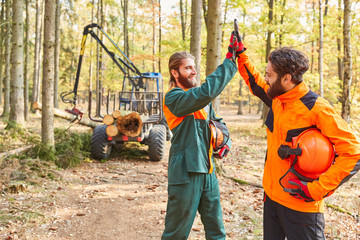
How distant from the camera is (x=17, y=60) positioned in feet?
34.6

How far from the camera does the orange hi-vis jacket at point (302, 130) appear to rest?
1.71m

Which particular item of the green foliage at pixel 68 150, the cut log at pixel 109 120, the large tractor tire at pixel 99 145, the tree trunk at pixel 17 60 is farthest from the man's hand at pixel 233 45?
the tree trunk at pixel 17 60

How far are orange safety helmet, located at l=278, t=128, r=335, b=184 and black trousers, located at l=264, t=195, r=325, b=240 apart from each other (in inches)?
12.3

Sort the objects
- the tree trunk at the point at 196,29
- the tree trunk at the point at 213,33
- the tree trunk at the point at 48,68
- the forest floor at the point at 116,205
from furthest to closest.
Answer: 1. the tree trunk at the point at 196,29
2. the tree trunk at the point at 48,68
3. the tree trunk at the point at 213,33
4. the forest floor at the point at 116,205

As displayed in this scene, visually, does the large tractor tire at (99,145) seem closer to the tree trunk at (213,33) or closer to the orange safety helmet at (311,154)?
the tree trunk at (213,33)

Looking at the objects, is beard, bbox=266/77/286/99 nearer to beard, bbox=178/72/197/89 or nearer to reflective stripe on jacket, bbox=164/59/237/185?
Result: reflective stripe on jacket, bbox=164/59/237/185

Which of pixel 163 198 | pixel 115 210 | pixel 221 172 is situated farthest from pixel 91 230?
pixel 221 172

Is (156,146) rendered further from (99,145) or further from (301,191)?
(301,191)

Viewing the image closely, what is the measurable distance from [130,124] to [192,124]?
533cm

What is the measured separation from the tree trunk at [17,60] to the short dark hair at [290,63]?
11157 mm

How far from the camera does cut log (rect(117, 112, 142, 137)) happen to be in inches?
292

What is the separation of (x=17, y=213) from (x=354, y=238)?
4850mm

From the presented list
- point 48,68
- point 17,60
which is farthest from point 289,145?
point 17,60

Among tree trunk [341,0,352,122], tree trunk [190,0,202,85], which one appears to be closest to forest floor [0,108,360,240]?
tree trunk [190,0,202,85]
